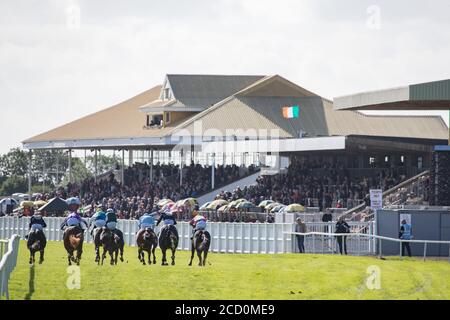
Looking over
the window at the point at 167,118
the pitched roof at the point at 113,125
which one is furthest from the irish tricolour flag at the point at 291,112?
the window at the point at 167,118

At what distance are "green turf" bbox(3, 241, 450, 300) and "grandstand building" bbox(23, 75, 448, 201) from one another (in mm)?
28000

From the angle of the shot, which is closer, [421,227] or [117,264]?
[117,264]

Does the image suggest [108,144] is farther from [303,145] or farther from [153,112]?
[303,145]

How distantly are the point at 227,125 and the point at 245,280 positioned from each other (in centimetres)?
4695

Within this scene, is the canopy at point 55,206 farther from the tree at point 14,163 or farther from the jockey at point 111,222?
the tree at point 14,163

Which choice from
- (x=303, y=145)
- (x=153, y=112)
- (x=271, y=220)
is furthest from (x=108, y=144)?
(x=271, y=220)

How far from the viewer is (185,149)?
76.8 m

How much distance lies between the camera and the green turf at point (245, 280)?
2692 centimetres

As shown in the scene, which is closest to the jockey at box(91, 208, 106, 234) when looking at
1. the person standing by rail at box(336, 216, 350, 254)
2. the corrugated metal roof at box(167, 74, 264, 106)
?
the person standing by rail at box(336, 216, 350, 254)

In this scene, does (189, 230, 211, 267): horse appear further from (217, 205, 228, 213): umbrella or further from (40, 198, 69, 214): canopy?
(40, 198, 69, 214): canopy

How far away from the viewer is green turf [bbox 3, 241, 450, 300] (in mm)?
26922
